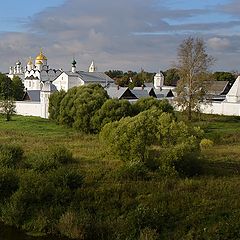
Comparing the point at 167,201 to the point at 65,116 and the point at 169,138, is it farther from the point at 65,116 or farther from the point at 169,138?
the point at 65,116

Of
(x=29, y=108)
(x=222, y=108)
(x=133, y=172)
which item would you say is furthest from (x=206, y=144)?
(x=29, y=108)

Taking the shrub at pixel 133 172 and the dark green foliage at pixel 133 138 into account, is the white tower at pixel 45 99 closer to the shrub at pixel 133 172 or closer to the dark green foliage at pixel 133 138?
the dark green foliage at pixel 133 138

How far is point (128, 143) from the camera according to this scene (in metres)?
17.2

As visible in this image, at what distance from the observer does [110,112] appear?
28.0 m

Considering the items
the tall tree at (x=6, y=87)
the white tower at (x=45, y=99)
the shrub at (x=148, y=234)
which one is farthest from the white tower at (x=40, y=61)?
the shrub at (x=148, y=234)

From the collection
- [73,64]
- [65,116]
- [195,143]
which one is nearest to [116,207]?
[195,143]

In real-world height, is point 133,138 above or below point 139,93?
below

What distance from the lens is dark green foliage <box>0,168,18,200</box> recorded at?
13805mm

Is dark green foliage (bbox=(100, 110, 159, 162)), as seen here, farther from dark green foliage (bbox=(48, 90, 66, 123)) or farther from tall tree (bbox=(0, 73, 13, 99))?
tall tree (bbox=(0, 73, 13, 99))

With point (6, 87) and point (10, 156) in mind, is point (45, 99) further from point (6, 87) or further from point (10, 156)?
point (10, 156)

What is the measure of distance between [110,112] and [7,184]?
1445cm

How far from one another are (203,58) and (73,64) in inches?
965

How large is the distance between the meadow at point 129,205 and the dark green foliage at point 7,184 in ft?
1.08

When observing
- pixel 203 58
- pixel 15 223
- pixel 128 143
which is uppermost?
pixel 203 58
